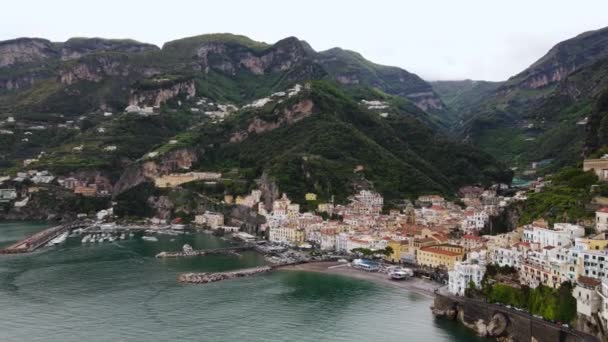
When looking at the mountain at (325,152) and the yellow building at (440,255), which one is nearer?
the yellow building at (440,255)

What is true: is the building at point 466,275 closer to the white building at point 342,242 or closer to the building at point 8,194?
the white building at point 342,242

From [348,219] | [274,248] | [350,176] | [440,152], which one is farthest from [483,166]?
[274,248]

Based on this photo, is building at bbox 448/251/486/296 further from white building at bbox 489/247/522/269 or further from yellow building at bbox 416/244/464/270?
yellow building at bbox 416/244/464/270

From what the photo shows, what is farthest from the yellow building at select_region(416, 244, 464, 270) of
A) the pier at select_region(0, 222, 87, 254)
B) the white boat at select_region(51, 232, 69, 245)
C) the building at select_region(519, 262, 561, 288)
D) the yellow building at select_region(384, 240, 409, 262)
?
the white boat at select_region(51, 232, 69, 245)

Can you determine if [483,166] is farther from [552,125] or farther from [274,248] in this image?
[274,248]

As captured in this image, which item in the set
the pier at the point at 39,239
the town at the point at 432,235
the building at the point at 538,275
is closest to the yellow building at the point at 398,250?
the town at the point at 432,235

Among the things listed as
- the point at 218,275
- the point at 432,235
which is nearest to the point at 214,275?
the point at 218,275

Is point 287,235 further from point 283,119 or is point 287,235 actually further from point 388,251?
point 283,119
